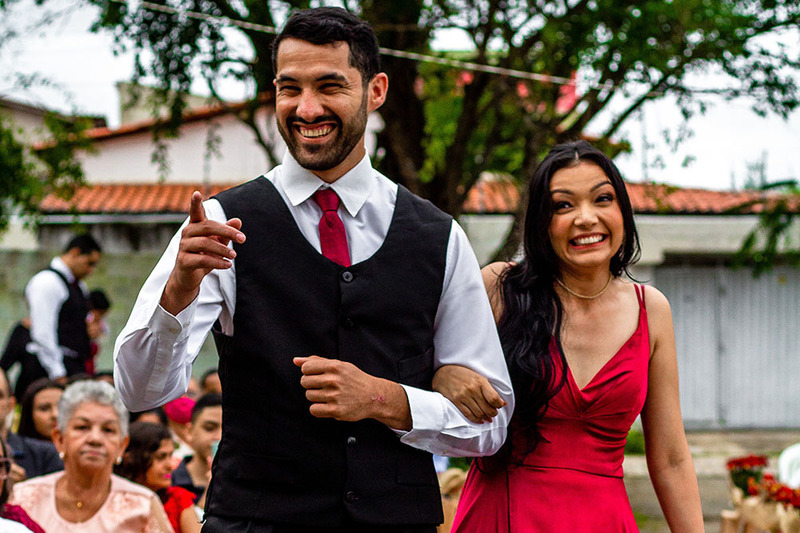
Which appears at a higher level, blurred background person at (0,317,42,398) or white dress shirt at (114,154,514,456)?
white dress shirt at (114,154,514,456)

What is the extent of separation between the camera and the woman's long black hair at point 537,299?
2.77m

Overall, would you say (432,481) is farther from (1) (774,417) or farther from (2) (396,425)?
(1) (774,417)

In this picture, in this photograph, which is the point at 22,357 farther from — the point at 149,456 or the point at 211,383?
the point at 149,456

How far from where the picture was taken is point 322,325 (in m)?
2.09

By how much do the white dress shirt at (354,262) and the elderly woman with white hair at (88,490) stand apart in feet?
6.76

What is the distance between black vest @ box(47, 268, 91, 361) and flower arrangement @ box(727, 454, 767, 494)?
461 cm

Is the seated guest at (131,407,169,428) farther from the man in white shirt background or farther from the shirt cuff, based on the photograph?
the shirt cuff

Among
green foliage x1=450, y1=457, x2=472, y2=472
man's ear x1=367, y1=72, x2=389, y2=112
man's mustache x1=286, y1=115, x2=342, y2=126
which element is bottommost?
green foliage x1=450, y1=457, x2=472, y2=472

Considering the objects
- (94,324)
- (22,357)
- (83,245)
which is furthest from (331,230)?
(94,324)

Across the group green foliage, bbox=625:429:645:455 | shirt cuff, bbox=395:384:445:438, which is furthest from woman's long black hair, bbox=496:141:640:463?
green foliage, bbox=625:429:645:455

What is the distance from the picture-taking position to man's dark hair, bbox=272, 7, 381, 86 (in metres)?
2.19

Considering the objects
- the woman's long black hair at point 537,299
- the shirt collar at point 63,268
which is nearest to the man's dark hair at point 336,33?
the woman's long black hair at point 537,299

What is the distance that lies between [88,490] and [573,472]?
2.15 meters

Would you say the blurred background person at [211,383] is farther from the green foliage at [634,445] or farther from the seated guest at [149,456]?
the green foliage at [634,445]
